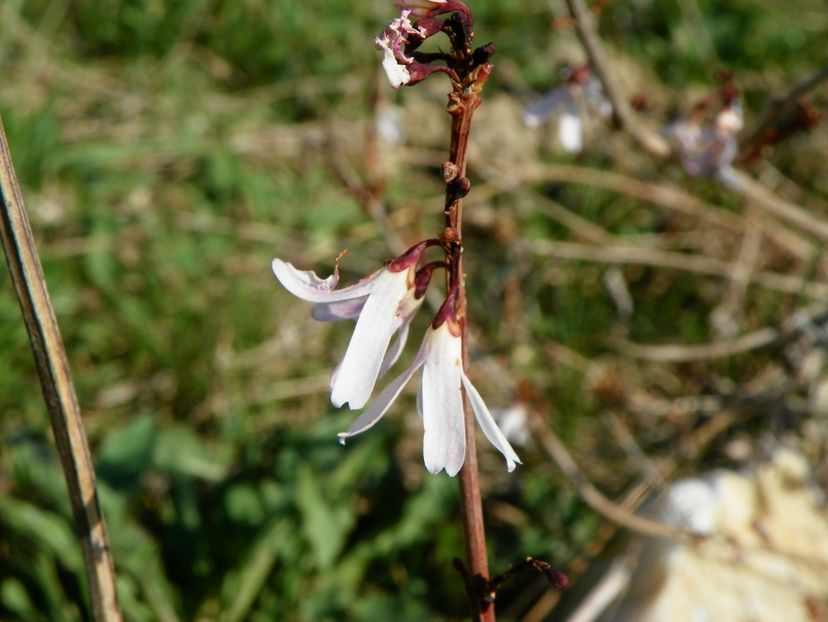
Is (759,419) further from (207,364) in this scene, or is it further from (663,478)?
(207,364)

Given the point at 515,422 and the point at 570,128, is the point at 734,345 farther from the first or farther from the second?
the point at 570,128

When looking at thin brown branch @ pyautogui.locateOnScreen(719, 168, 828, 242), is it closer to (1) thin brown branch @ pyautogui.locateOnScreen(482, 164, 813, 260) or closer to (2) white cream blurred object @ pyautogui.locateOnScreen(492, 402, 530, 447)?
(1) thin brown branch @ pyautogui.locateOnScreen(482, 164, 813, 260)

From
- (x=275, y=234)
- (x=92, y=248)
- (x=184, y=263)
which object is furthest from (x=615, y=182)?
(x=92, y=248)

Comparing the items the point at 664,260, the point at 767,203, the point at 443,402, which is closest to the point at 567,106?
the point at 767,203

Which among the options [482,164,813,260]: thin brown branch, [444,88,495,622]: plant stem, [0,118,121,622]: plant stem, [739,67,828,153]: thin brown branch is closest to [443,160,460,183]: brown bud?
[444,88,495,622]: plant stem

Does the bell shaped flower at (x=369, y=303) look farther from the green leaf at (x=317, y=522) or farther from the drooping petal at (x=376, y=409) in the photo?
the green leaf at (x=317, y=522)

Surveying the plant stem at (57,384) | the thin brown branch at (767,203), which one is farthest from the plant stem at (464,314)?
the thin brown branch at (767,203)

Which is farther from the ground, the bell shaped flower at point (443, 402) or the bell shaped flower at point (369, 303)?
the bell shaped flower at point (369, 303)
